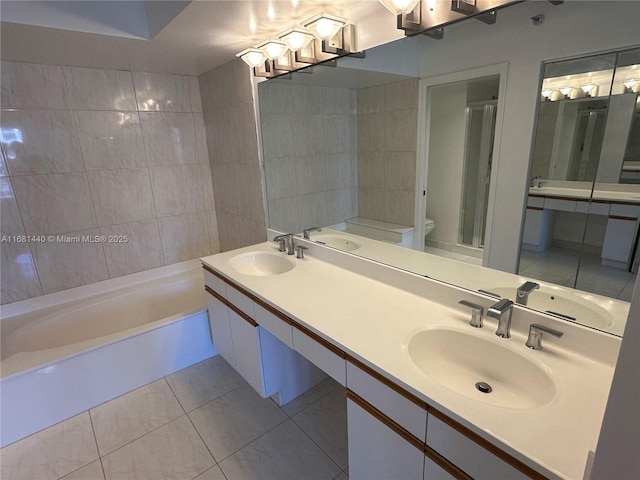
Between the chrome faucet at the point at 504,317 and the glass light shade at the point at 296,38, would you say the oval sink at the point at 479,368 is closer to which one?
the chrome faucet at the point at 504,317

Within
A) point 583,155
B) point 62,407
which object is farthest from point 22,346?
point 583,155

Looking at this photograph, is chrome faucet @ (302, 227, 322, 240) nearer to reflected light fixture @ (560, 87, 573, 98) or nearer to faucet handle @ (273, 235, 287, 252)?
faucet handle @ (273, 235, 287, 252)

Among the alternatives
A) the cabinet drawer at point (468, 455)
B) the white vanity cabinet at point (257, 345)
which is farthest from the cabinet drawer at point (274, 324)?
the cabinet drawer at point (468, 455)

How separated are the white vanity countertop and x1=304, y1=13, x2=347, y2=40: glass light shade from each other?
112 centimetres

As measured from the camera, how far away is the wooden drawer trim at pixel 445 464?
863 millimetres

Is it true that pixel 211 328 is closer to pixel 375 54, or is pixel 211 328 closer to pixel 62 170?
pixel 62 170

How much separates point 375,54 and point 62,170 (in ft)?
7.71

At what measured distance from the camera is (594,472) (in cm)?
58

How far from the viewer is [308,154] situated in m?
2.13

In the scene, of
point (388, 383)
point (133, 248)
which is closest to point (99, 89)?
point (133, 248)

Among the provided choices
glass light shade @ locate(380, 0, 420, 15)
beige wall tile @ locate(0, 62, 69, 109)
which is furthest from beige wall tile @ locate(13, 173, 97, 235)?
glass light shade @ locate(380, 0, 420, 15)

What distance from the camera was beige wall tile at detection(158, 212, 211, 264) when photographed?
2963mm

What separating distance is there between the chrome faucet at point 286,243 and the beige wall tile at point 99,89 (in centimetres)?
165

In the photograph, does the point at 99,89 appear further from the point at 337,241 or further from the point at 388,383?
the point at 388,383
